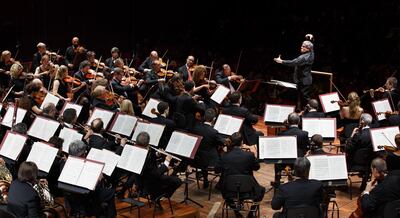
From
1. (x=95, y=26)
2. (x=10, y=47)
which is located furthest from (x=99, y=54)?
(x=10, y=47)

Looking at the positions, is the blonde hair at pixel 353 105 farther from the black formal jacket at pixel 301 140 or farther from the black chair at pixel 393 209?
the black chair at pixel 393 209

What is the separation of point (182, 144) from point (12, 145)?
7.24 feet

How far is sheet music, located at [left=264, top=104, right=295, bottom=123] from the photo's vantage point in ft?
31.0

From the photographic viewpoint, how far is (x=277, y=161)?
7.55 metres

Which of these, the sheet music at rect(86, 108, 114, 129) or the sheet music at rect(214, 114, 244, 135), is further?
the sheet music at rect(214, 114, 244, 135)

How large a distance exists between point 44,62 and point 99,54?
7.56 meters

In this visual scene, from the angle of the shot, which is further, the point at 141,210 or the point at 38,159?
the point at 141,210

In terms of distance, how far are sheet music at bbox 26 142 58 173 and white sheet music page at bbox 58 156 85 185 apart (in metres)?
0.40

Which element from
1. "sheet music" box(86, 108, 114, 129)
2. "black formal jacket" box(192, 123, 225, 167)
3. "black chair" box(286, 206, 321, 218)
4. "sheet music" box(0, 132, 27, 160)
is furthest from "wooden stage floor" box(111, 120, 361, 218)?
"black chair" box(286, 206, 321, 218)

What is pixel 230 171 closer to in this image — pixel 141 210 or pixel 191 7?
pixel 141 210

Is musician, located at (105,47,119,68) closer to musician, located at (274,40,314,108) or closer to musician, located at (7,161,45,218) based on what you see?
musician, located at (274,40,314,108)

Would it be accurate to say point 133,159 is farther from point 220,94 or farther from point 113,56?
point 113,56

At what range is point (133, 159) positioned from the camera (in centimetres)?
706

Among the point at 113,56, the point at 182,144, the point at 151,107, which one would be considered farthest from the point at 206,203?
the point at 113,56
